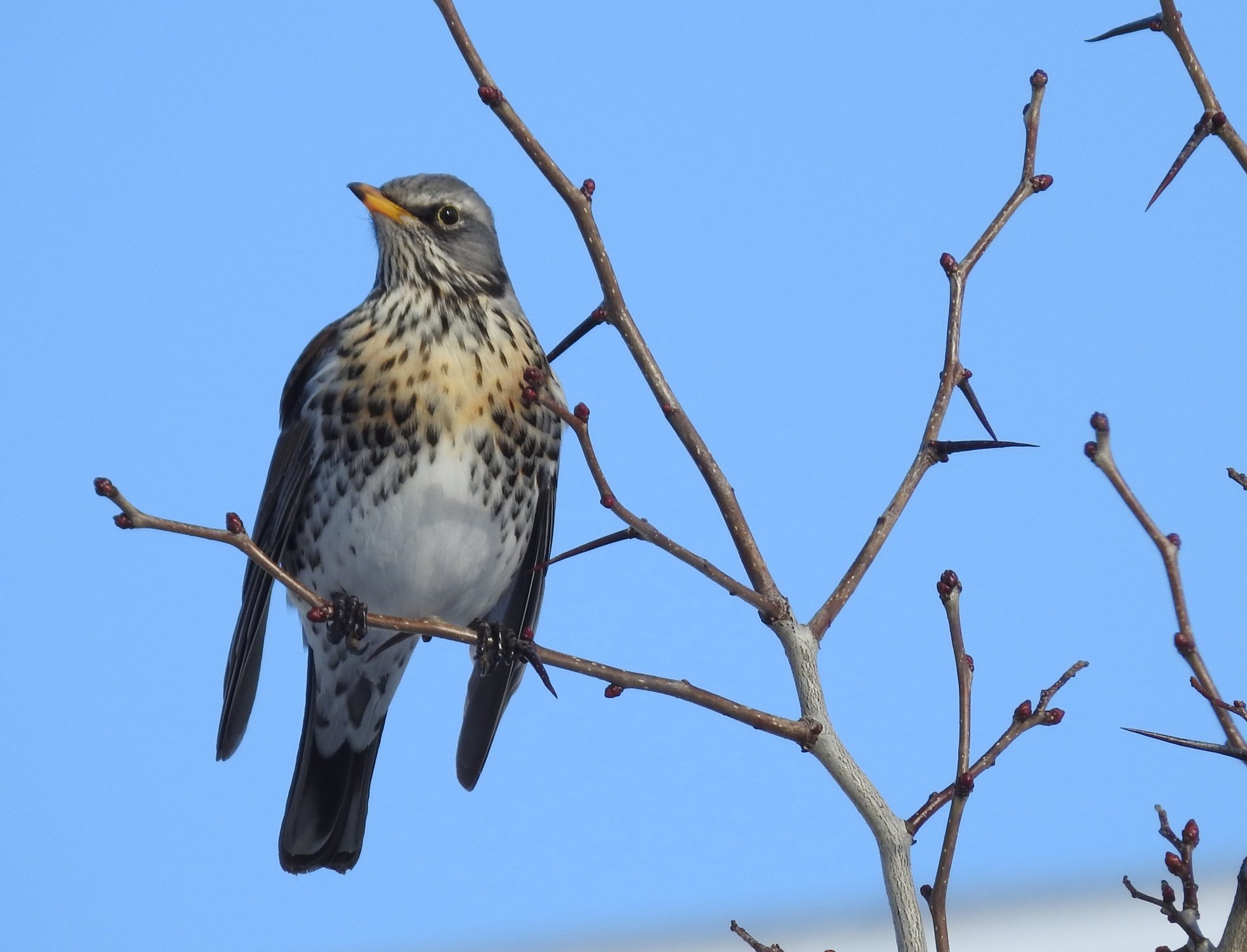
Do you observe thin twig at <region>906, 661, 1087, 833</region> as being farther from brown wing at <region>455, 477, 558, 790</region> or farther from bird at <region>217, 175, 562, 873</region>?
brown wing at <region>455, 477, 558, 790</region>

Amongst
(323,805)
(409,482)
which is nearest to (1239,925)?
(409,482)

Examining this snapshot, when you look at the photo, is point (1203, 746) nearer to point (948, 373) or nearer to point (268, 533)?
point (948, 373)

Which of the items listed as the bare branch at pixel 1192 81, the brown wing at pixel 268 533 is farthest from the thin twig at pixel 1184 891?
the brown wing at pixel 268 533

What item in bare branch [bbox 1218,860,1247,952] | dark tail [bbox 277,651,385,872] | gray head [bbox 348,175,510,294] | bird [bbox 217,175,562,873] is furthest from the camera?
dark tail [bbox 277,651,385,872]

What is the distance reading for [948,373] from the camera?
8.29 ft

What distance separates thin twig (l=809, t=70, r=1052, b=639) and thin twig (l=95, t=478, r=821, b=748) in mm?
186

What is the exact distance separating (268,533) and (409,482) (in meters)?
0.71

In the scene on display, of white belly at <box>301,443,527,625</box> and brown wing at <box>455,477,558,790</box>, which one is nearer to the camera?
white belly at <box>301,443,527,625</box>

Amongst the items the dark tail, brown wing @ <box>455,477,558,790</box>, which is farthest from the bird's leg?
the dark tail

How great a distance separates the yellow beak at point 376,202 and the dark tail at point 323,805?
1610 mm

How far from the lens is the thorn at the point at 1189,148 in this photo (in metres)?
2.29

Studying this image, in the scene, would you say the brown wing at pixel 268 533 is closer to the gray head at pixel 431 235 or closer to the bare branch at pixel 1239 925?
the gray head at pixel 431 235

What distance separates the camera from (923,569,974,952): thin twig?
2053 millimetres

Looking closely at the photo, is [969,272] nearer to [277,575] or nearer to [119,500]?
[277,575]
